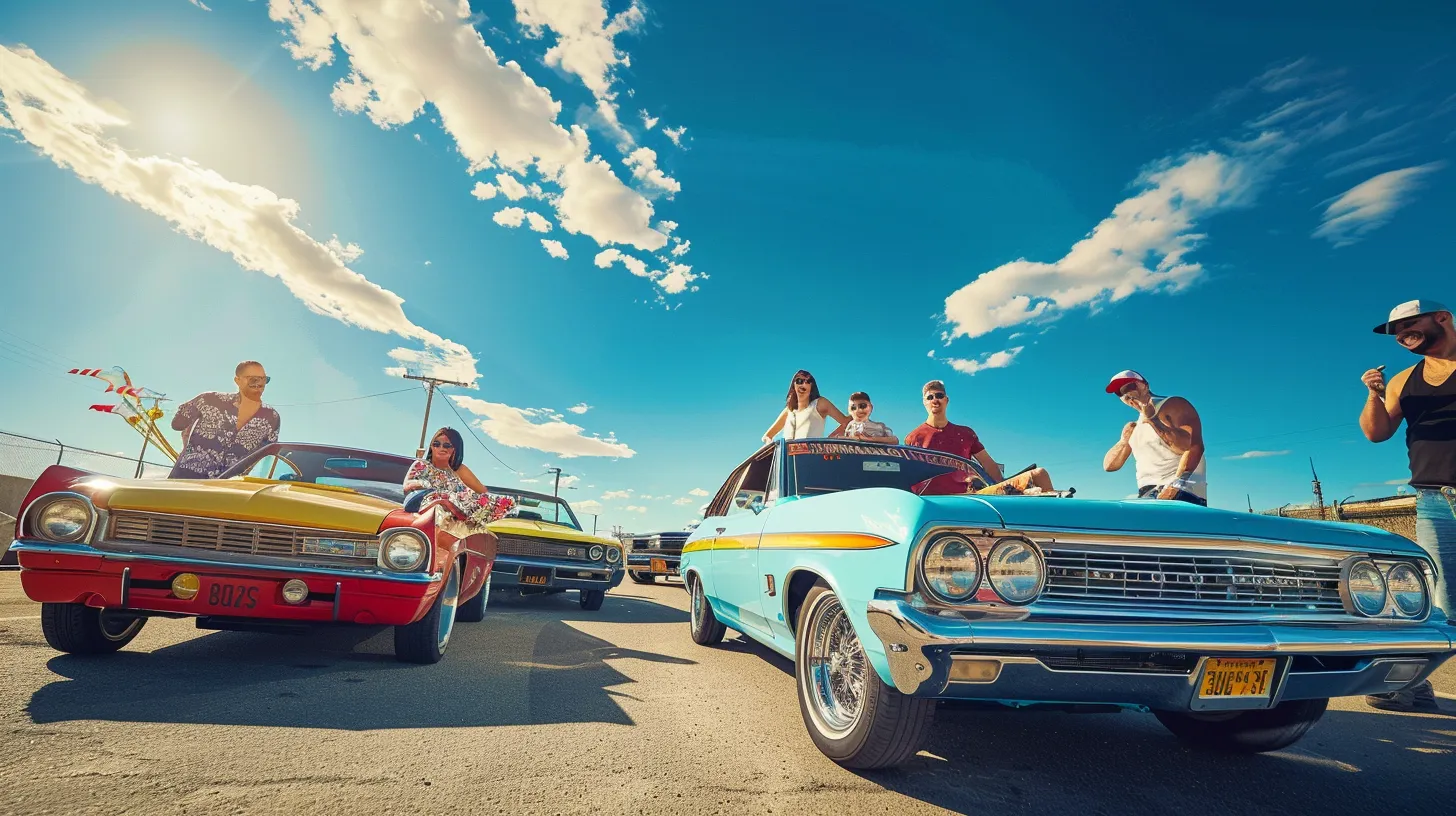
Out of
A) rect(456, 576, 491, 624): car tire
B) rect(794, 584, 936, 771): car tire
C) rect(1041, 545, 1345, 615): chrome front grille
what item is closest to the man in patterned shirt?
rect(456, 576, 491, 624): car tire

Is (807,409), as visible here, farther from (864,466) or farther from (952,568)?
(952,568)

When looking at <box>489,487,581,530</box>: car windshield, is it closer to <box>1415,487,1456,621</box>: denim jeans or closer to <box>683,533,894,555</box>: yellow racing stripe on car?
<box>683,533,894,555</box>: yellow racing stripe on car

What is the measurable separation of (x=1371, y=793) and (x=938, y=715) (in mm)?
1520

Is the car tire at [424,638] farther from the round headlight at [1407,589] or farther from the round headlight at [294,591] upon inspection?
the round headlight at [1407,589]

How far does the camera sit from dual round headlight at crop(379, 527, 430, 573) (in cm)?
340

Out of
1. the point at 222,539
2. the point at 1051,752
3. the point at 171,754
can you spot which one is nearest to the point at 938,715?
the point at 1051,752

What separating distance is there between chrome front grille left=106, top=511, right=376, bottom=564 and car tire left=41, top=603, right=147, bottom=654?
0.49 m

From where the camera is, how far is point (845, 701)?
8.30 feet

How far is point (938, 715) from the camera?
3.22 metres

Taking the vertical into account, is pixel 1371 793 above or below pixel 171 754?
below

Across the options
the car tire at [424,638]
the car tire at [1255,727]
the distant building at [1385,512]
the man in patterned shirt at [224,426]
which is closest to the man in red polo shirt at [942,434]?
the car tire at [1255,727]

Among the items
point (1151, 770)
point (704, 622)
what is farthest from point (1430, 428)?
point (704, 622)

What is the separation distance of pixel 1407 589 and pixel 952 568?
172cm

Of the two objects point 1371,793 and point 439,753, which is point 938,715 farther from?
point 439,753
